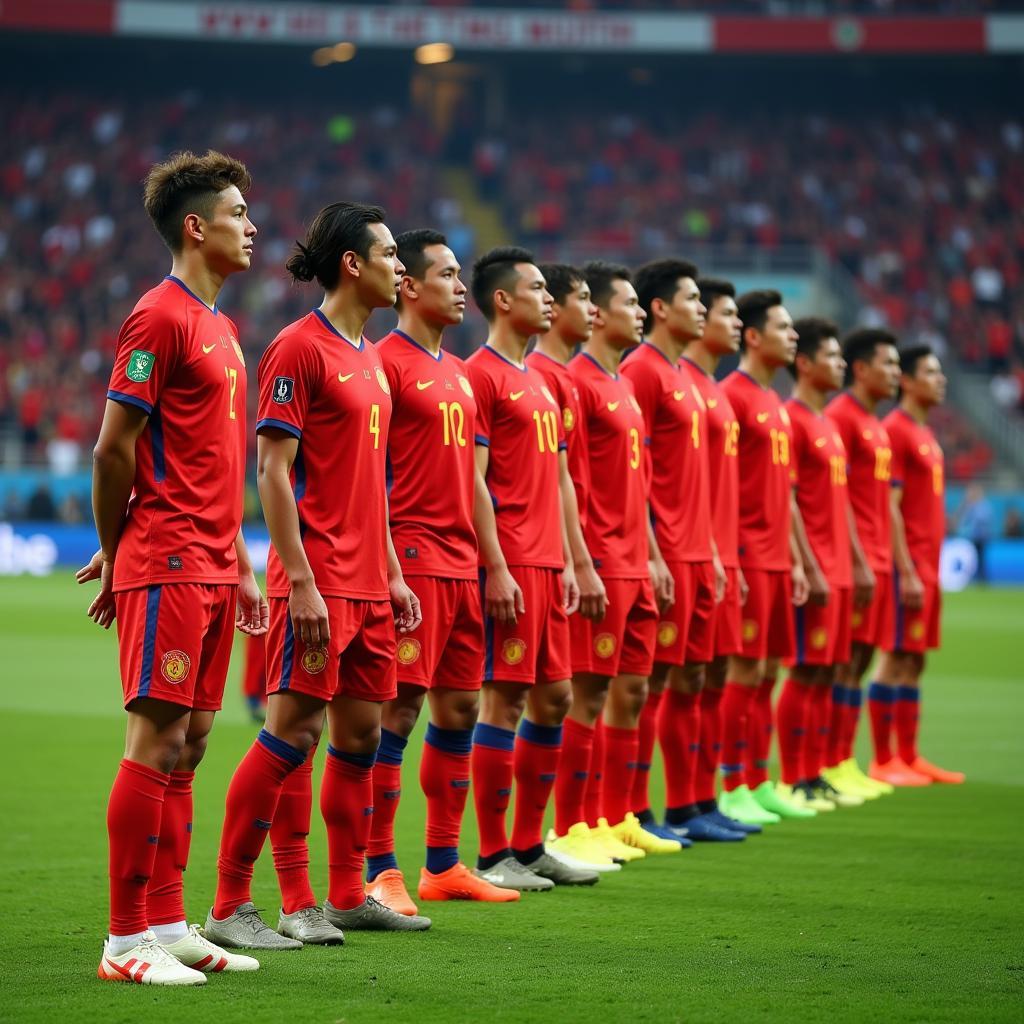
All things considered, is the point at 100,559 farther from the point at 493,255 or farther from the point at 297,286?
the point at 493,255

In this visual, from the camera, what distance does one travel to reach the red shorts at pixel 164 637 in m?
5.17

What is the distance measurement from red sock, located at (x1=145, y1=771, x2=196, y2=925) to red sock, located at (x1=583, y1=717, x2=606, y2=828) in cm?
298

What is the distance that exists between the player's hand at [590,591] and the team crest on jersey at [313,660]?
2.16 metres

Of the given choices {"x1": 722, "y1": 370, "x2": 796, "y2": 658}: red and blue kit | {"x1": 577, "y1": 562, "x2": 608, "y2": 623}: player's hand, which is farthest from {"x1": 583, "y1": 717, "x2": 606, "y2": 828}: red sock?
{"x1": 722, "y1": 370, "x2": 796, "y2": 658}: red and blue kit

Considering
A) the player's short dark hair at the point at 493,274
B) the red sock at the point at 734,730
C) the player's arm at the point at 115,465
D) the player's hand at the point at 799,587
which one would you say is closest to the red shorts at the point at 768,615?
the player's hand at the point at 799,587

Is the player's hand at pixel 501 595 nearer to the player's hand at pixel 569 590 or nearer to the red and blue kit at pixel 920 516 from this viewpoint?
the player's hand at pixel 569 590

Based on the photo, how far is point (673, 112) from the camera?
1633 inches

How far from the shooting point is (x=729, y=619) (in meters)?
8.98

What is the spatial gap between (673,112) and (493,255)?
3509 cm

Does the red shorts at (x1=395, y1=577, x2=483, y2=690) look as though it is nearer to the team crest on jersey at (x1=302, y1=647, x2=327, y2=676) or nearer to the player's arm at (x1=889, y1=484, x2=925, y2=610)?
the team crest on jersey at (x1=302, y1=647, x2=327, y2=676)

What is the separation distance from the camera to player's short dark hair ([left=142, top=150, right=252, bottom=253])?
5.56 meters

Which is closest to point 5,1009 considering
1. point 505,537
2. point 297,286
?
point 297,286

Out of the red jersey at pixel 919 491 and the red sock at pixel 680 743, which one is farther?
the red jersey at pixel 919 491

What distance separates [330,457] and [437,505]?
2.74ft
